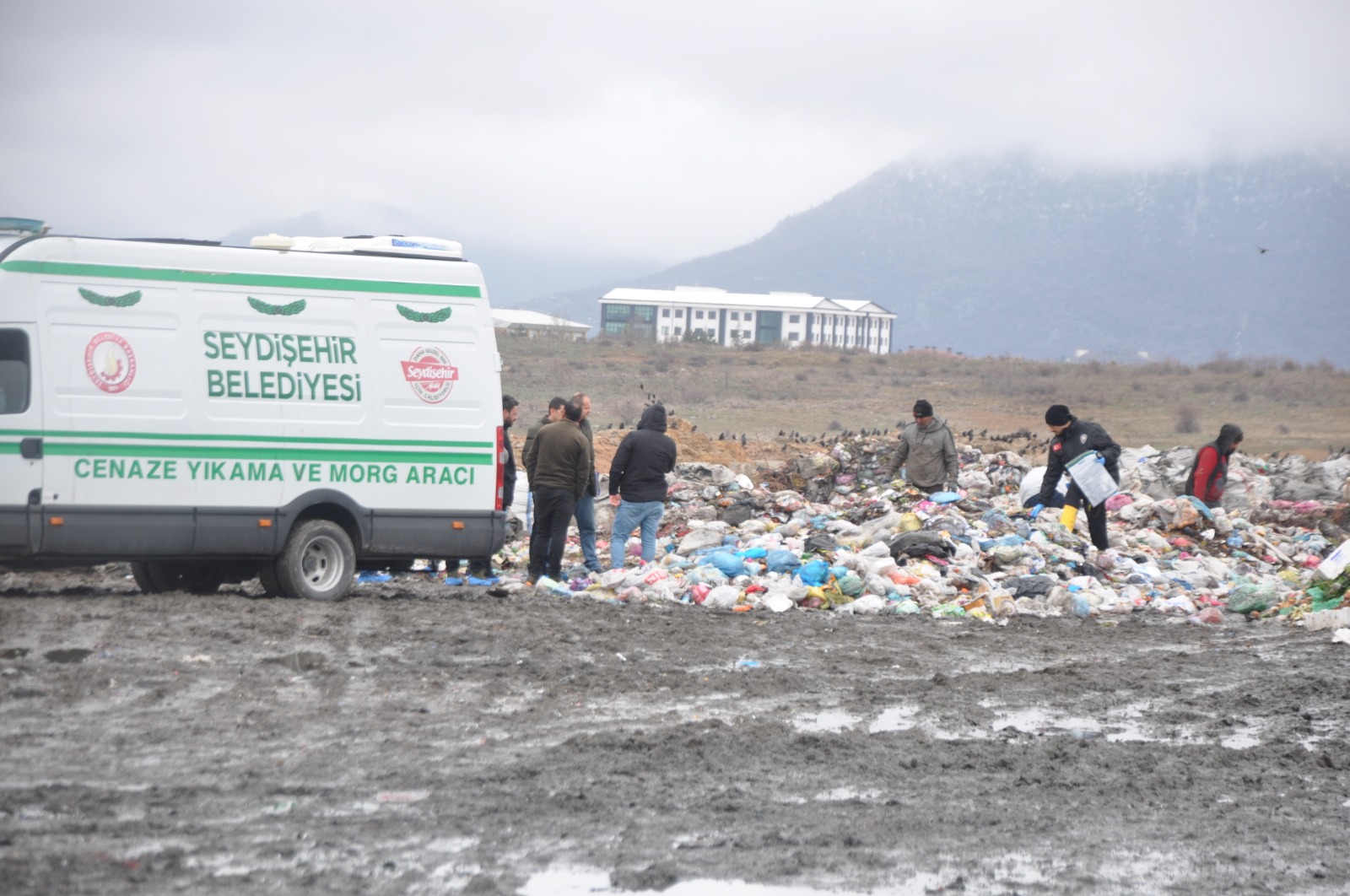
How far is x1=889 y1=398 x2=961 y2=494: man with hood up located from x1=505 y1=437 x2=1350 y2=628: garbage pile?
0.29m

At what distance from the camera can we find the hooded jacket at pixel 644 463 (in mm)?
13836

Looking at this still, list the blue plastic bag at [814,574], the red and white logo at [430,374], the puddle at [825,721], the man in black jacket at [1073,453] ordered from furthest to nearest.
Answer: the man in black jacket at [1073,453], the blue plastic bag at [814,574], the red and white logo at [430,374], the puddle at [825,721]

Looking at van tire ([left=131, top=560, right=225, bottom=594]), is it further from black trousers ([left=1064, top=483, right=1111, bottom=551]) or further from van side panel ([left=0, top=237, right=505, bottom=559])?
black trousers ([left=1064, top=483, right=1111, bottom=551])

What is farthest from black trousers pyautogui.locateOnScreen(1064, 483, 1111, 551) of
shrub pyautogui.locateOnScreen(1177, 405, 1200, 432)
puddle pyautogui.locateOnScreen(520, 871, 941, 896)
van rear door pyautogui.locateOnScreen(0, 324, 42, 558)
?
shrub pyautogui.locateOnScreen(1177, 405, 1200, 432)

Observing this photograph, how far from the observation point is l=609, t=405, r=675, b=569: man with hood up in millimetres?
13852

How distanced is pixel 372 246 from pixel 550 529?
3.15 meters

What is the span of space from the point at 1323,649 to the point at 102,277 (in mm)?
9863

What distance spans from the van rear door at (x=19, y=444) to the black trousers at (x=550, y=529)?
455 centimetres

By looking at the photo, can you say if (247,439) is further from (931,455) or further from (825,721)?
(931,455)

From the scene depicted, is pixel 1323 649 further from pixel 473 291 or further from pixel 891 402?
pixel 891 402

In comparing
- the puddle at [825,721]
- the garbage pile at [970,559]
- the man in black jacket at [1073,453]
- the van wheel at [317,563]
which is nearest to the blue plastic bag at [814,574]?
the garbage pile at [970,559]

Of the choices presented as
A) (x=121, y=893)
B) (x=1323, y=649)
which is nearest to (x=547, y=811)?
(x=121, y=893)

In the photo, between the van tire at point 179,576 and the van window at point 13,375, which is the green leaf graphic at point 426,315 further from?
the van window at point 13,375

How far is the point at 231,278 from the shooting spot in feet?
34.3
